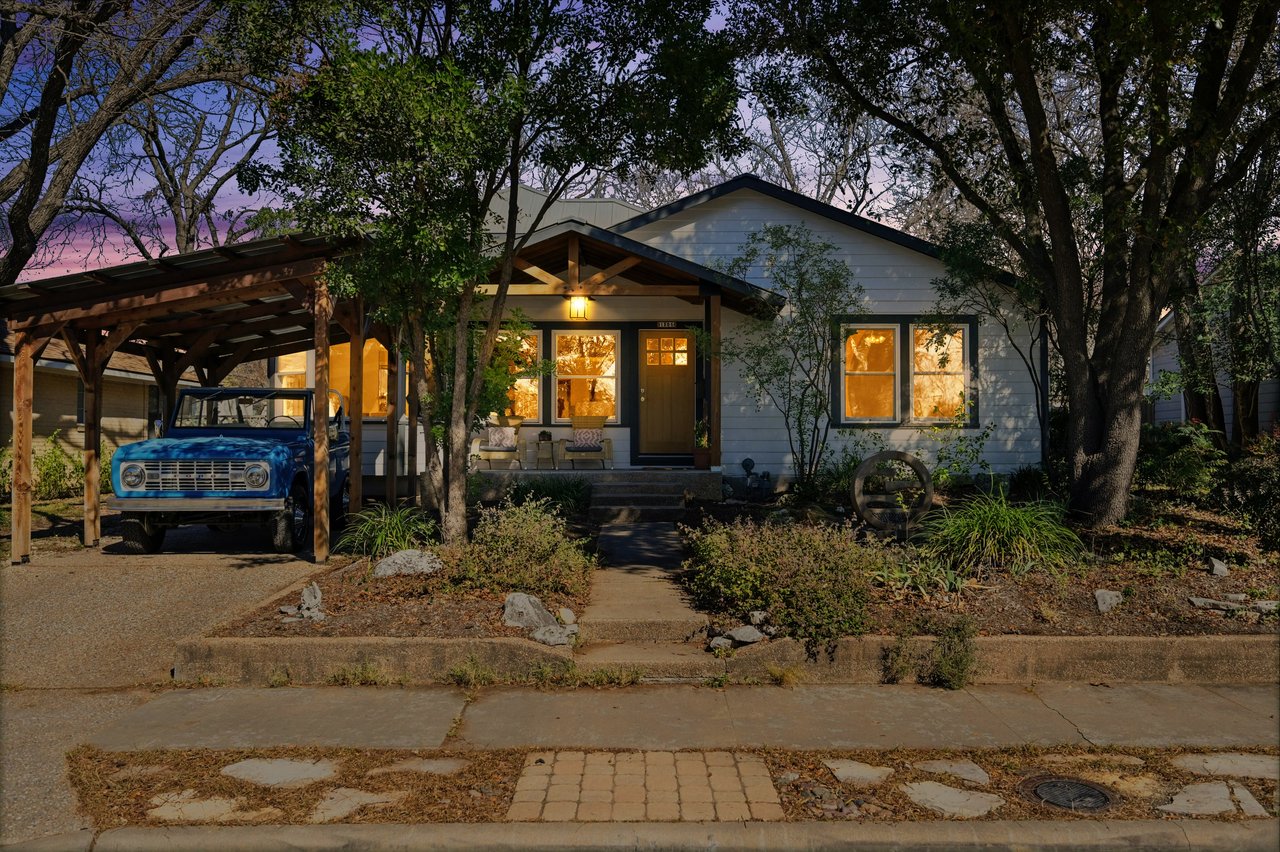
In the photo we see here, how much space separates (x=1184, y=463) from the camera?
42.6 feet

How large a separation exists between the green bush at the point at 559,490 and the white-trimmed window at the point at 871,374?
4.92 metres

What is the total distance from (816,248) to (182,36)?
9.40 metres

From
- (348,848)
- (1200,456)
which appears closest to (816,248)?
(1200,456)

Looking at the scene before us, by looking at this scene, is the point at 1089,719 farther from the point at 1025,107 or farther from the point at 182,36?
the point at 182,36

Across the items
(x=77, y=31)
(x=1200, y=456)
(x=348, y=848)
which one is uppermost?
(x=77, y=31)

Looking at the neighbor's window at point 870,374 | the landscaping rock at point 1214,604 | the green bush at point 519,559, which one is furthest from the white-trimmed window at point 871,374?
the landscaping rock at point 1214,604

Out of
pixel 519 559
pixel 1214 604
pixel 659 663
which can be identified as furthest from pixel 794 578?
pixel 1214 604

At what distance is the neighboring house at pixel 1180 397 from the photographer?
59.6 feet

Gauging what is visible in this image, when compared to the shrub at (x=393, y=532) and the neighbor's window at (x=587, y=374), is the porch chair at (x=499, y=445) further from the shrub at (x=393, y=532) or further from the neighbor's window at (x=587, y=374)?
the shrub at (x=393, y=532)

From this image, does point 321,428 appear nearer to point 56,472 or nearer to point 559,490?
point 559,490

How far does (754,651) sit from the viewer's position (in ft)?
21.5

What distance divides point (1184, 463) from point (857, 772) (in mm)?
10527

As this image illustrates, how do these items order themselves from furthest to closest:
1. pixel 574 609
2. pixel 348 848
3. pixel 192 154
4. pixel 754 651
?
pixel 192 154 < pixel 574 609 < pixel 754 651 < pixel 348 848

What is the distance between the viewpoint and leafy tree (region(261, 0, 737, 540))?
310 inches
